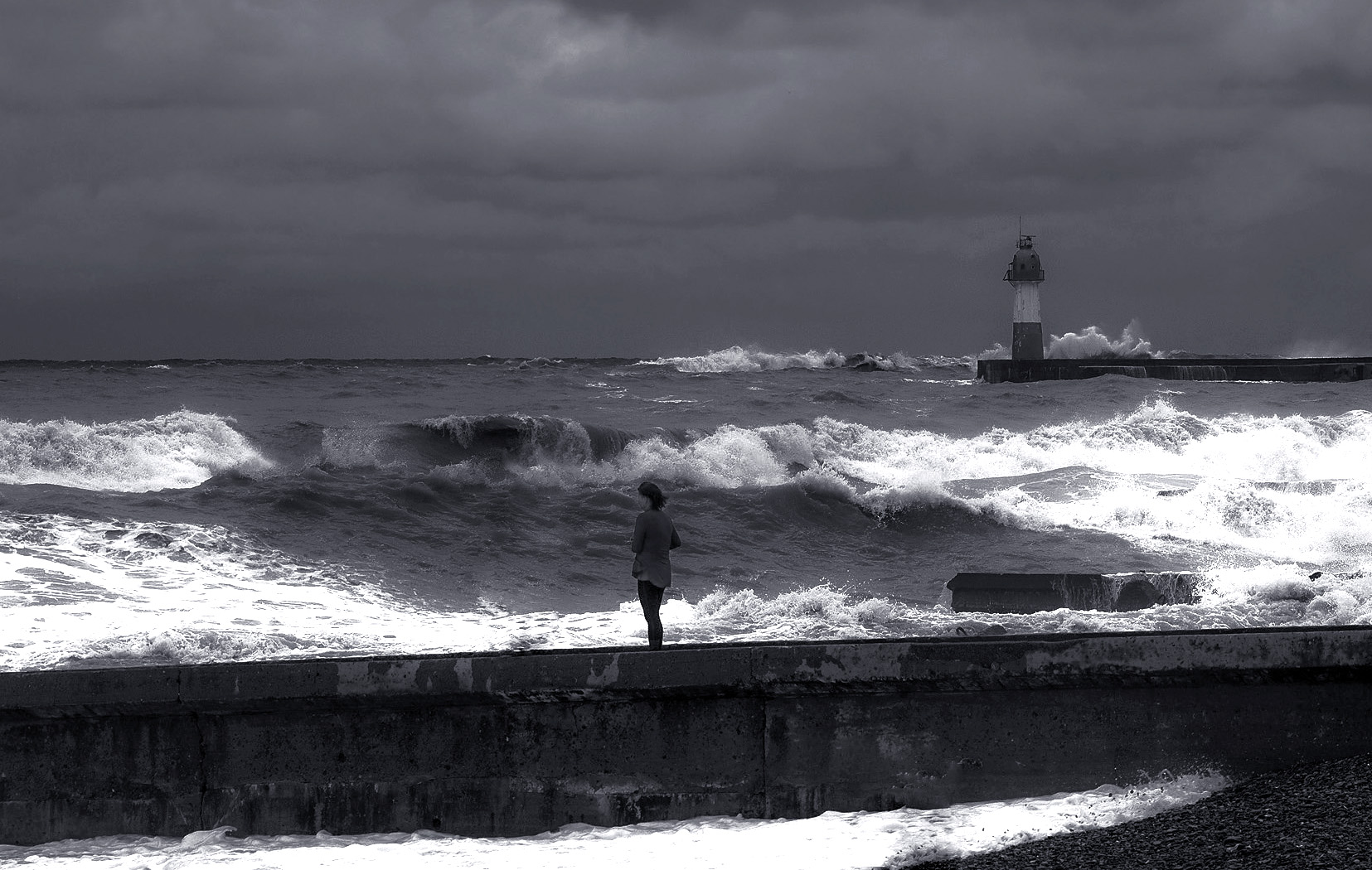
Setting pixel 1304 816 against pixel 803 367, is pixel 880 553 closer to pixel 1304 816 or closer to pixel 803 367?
pixel 1304 816

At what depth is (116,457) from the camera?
2036 cm

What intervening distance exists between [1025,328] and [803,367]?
97.2 ft

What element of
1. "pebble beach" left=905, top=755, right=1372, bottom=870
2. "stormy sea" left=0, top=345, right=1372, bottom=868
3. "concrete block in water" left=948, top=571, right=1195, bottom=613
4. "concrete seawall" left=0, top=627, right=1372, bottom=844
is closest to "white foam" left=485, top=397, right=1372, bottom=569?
"stormy sea" left=0, top=345, right=1372, bottom=868

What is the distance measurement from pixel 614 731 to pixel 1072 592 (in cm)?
609

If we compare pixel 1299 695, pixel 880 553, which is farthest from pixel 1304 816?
pixel 880 553

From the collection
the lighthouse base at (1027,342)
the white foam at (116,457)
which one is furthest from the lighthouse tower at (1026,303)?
the white foam at (116,457)

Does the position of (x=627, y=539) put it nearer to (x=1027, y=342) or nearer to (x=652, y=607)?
(x=652, y=607)

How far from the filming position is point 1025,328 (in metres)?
56.8

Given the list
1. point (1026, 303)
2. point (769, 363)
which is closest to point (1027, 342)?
point (1026, 303)

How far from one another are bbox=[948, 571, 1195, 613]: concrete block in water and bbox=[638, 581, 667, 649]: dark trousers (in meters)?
4.59

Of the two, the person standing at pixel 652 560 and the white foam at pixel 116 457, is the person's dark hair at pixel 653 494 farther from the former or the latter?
the white foam at pixel 116 457

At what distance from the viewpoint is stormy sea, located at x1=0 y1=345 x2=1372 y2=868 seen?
512 centimetres

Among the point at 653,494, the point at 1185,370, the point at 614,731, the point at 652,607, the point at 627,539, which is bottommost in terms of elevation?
the point at 627,539

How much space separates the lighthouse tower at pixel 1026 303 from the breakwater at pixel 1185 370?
1.05 m
